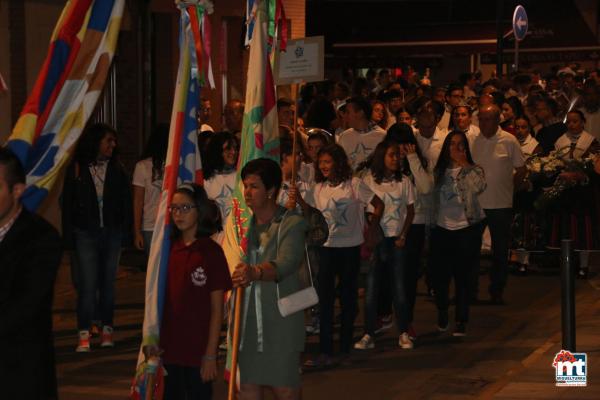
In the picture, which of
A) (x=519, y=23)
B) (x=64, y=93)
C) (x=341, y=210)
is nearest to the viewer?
(x=64, y=93)

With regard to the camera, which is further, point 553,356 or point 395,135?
point 395,135

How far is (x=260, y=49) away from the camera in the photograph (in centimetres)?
984

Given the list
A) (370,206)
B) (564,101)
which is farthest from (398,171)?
(564,101)

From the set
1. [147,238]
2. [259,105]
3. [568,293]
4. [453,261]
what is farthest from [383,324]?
[259,105]

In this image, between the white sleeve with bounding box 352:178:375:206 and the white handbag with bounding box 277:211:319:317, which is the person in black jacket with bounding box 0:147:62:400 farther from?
the white sleeve with bounding box 352:178:375:206

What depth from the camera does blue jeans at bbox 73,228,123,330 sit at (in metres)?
11.9

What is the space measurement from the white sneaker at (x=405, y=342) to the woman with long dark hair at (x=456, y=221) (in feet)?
2.30

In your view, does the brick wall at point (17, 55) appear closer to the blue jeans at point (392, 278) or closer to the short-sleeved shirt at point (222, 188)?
the short-sleeved shirt at point (222, 188)

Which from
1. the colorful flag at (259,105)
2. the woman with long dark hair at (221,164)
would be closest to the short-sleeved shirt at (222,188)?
the woman with long dark hair at (221,164)

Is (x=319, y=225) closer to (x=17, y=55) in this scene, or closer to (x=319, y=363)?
(x=319, y=363)

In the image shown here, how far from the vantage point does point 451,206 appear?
12750 mm

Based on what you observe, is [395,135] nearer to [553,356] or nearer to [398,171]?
[398,171]

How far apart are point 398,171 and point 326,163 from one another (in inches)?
39.4

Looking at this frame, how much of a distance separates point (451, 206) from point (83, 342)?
354 cm
